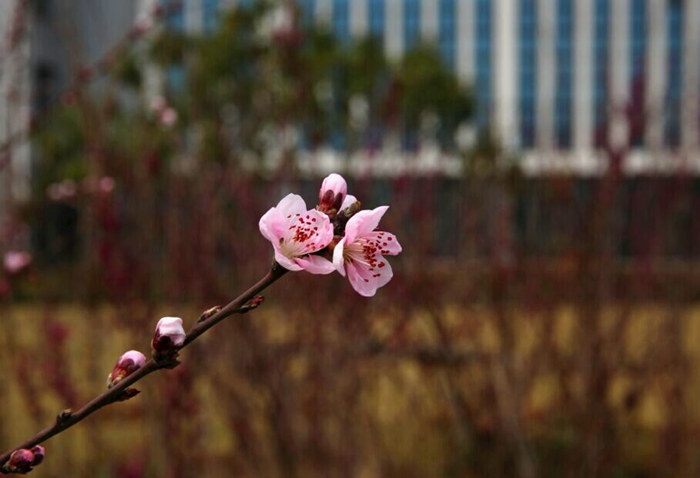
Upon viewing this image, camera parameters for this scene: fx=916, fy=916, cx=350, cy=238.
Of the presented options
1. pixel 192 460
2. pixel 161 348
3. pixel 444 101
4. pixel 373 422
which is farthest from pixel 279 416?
pixel 444 101

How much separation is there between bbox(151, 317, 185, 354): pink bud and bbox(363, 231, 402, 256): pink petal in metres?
0.15

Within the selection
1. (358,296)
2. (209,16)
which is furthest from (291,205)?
(209,16)

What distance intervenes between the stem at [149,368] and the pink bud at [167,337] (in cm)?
2

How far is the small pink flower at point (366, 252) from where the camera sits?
63 cm

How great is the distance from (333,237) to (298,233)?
26 millimetres

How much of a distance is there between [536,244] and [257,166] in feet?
3.14

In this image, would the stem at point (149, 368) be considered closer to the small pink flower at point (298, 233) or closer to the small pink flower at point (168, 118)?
the small pink flower at point (298, 233)

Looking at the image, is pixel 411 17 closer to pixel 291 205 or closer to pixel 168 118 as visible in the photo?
pixel 168 118

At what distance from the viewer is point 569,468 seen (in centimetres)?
276

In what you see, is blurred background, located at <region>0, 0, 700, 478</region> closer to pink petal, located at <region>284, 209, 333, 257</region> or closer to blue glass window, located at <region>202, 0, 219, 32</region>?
pink petal, located at <region>284, 209, 333, 257</region>

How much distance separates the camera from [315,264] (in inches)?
24.7

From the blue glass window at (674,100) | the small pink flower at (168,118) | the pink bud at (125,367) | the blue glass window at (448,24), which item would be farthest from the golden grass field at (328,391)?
the blue glass window at (448,24)

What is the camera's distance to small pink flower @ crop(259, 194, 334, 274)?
2.05ft

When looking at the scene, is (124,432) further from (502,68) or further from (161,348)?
(502,68)
